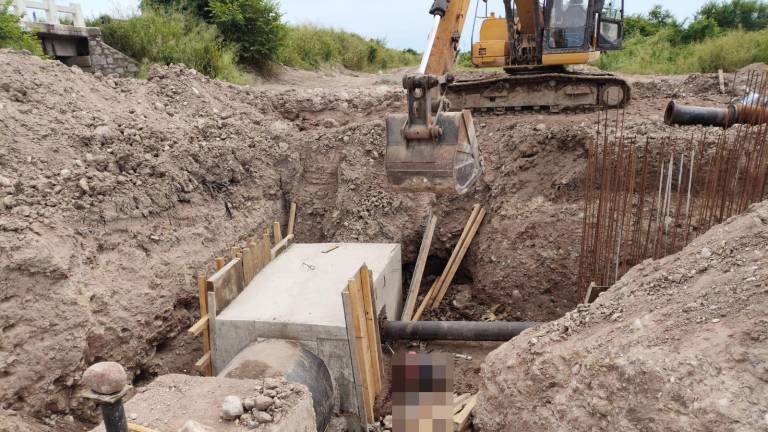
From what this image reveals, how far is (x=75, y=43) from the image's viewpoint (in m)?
11.7

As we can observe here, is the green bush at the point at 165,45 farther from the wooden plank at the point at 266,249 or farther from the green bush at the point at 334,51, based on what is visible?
the wooden plank at the point at 266,249

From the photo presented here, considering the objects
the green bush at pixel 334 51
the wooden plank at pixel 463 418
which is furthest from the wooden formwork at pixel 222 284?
the green bush at pixel 334 51

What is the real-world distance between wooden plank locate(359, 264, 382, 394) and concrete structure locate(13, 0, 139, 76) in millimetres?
9454

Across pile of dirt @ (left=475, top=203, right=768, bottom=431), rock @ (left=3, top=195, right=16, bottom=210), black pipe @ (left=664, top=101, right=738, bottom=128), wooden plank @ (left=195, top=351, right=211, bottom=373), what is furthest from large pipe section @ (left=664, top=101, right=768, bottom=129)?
rock @ (left=3, top=195, right=16, bottom=210)

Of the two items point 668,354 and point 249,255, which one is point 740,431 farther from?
point 249,255

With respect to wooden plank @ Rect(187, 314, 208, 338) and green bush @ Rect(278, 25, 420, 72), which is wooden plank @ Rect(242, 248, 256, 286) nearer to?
wooden plank @ Rect(187, 314, 208, 338)

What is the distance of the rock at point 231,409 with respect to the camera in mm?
3582

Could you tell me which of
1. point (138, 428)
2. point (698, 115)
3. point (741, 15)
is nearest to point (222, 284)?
point (138, 428)

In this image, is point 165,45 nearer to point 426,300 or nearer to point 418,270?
point 418,270

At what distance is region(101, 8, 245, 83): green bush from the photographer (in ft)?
40.4

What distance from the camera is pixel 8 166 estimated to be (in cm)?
546

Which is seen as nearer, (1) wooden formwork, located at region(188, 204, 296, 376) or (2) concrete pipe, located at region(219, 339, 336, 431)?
(2) concrete pipe, located at region(219, 339, 336, 431)

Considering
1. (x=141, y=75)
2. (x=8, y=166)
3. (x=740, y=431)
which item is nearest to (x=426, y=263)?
(x=8, y=166)

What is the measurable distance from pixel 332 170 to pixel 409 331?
332cm
